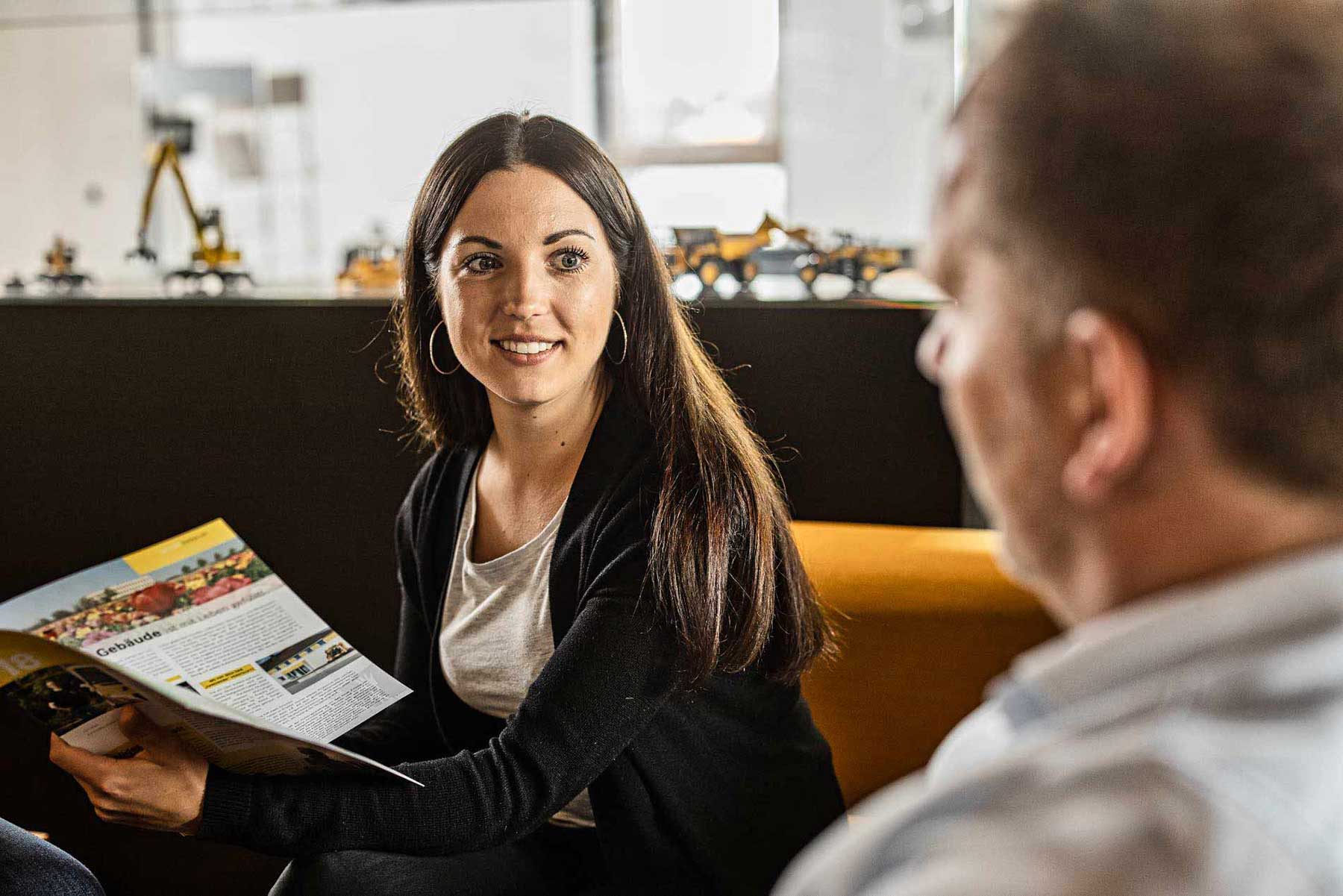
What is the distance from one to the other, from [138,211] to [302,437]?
316 centimetres

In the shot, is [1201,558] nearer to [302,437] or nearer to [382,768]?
[382,768]

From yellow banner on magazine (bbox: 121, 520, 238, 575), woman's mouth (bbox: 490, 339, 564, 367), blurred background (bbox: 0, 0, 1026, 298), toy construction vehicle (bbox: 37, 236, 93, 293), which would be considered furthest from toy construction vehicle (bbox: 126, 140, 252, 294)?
blurred background (bbox: 0, 0, 1026, 298)

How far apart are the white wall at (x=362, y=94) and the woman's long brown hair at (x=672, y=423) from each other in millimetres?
3249

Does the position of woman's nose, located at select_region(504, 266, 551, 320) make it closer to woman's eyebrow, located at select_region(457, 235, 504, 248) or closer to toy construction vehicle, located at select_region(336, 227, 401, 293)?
woman's eyebrow, located at select_region(457, 235, 504, 248)

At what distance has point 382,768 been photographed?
3.22 ft

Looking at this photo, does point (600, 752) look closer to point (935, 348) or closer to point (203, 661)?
point (203, 661)

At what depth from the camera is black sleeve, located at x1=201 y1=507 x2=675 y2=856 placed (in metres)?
1.01

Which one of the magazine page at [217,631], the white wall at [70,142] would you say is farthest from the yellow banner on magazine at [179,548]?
the white wall at [70,142]

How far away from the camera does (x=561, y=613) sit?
1158 mm

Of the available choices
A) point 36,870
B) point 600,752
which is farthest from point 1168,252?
point 36,870

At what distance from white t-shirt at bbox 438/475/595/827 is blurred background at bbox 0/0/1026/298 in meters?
2.83

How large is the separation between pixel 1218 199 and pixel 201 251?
7.14 ft

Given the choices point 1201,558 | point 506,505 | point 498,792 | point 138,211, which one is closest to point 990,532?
point 506,505

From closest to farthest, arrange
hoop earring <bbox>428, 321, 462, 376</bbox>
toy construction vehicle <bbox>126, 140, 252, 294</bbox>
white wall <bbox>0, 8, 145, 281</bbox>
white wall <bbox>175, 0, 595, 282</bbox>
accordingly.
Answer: hoop earring <bbox>428, 321, 462, 376</bbox>
toy construction vehicle <bbox>126, 140, 252, 294</bbox>
white wall <bbox>175, 0, 595, 282</bbox>
white wall <bbox>0, 8, 145, 281</bbox>
